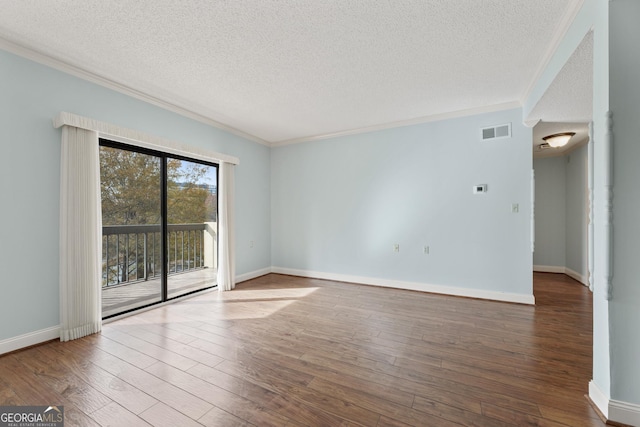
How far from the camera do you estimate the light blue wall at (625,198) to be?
1.49 m

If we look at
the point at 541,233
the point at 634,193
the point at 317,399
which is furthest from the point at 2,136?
the point at 541,233

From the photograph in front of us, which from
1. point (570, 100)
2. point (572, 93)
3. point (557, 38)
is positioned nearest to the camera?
point (557, 38)

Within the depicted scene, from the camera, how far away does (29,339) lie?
2369 millimetres

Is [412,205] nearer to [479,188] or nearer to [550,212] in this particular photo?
[479,188]

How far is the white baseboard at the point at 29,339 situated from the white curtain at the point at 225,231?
1.95 metres

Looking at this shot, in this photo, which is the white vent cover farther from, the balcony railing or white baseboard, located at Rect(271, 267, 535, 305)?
the balcony railing

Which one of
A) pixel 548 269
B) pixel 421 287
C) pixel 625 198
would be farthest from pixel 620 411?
pixel 548 269

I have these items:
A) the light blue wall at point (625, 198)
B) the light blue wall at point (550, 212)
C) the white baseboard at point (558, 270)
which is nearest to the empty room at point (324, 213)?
the light blue wall at point (625, 198)

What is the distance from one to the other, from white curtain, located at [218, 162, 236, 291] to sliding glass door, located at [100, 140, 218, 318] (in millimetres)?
235

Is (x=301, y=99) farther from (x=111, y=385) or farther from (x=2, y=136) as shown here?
(x=111, y=385)

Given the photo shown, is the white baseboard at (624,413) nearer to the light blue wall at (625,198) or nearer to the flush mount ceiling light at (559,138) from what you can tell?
the light blue wall at (625,198)

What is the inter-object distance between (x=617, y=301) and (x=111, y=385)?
3.28 meters

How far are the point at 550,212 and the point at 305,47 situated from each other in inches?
238

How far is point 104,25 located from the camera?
207 cm
